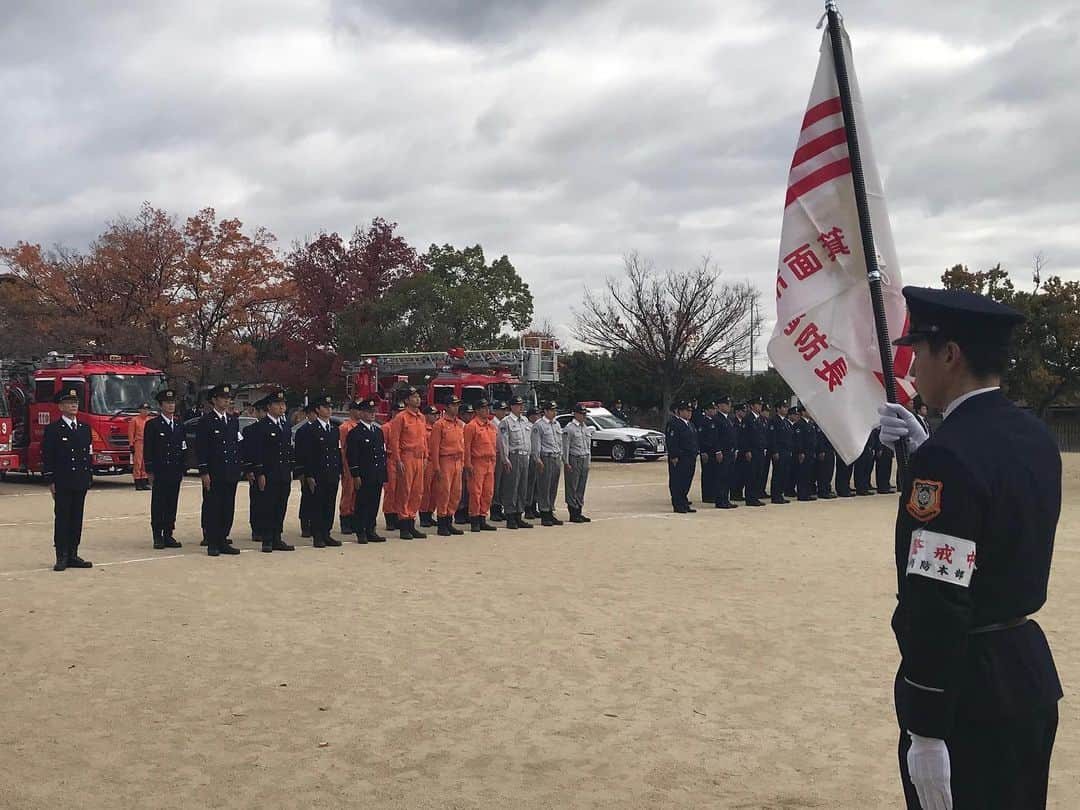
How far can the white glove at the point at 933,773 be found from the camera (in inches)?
101

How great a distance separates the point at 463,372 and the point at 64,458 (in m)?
15.6

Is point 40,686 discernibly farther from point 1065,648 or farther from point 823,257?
point 1065,648

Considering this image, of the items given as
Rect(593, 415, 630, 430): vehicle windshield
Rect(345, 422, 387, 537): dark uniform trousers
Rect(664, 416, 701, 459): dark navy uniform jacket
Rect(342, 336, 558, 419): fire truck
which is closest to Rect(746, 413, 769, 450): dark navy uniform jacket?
Rect(664, 416, 701, 459): dark navy uniform jacket

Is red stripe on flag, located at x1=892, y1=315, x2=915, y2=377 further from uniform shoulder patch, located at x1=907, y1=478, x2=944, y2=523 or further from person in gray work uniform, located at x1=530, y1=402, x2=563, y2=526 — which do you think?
person in gray work uniform, located at x1=530, y1=402, x2=563, y2=526

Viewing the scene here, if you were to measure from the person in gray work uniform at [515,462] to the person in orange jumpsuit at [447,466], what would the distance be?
78 centimetres

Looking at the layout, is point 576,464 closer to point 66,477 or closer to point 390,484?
point 390,484

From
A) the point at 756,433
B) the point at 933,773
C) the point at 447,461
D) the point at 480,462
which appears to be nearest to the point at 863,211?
the point at 933,773

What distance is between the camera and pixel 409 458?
14047 mm

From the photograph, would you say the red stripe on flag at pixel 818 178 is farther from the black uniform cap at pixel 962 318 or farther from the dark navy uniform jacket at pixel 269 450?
the dark navy uniform jacket at pixel 269 450

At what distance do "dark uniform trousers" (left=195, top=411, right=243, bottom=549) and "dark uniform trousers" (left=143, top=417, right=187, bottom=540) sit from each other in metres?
0.51

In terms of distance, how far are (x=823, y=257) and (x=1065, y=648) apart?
4.59 meters

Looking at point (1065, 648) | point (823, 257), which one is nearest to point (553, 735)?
point (823, 257)

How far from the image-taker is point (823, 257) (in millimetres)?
3973

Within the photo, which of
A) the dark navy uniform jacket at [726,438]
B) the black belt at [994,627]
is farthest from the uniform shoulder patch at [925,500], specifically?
the dark navy uniform jacket at [726,438]
